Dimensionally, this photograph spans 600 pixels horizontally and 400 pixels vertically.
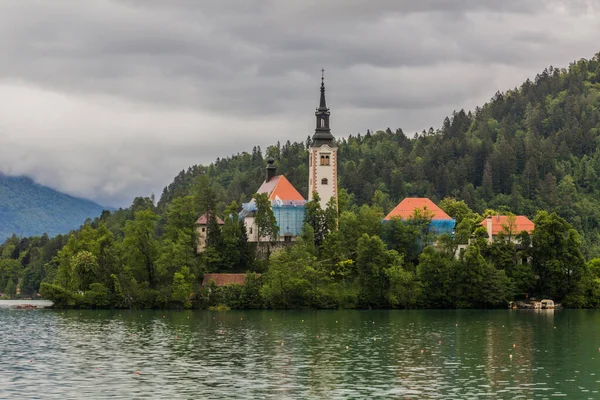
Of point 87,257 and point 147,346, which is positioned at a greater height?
point 87,257

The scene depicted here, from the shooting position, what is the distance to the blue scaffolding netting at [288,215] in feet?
434

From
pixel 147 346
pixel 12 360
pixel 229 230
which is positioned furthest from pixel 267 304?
pixel 12 360

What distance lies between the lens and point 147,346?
68.1 meters

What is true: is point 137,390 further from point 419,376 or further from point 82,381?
point 419,376

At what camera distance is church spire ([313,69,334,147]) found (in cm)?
13438

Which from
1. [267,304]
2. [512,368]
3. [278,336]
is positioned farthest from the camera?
[267,304]

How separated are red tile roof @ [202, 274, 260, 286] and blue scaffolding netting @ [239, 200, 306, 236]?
14357 millimetres

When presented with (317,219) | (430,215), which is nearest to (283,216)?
(317,219)

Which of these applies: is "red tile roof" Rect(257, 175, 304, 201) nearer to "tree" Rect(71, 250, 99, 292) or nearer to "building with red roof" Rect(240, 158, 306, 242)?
"building with red roof" Rect(240, 158, 306, 242)

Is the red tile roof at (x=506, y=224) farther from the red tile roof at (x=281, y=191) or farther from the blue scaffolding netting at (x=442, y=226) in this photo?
the red tile roof at (x=281, y=191)

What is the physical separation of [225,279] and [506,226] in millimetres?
35265

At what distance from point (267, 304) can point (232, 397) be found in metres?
71.6

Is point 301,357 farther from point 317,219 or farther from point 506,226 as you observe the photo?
point 506,226

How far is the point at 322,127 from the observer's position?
135875mm
